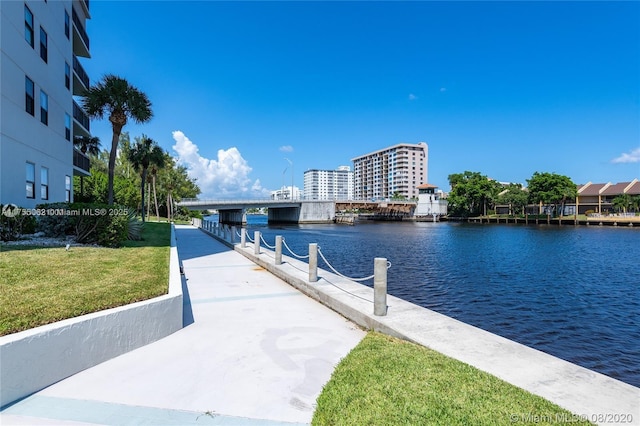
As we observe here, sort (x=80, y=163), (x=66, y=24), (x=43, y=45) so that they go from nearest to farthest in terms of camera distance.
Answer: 1. (x=43, y=45)
2. (x=66, y=24)
3. (x=80, y=163)

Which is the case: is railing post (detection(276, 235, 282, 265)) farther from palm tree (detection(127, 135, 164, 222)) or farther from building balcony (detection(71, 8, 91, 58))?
palm tree (detection(127, 135, 164, 222))

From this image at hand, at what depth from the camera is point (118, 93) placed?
20.8 meters

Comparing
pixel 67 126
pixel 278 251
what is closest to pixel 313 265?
pixel 278 251

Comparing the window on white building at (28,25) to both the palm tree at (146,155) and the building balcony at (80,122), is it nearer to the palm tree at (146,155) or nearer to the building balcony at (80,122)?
the building balcony at (80,122)

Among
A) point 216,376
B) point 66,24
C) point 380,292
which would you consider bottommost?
point 216,376

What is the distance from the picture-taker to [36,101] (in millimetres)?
15453

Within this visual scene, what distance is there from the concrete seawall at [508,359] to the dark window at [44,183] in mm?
15918

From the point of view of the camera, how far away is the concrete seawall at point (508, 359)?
3330mm

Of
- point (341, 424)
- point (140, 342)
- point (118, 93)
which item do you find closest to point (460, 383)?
point (341, 424)

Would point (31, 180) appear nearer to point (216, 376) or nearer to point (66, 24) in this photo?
point (66, 24)

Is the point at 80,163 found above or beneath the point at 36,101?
beneath

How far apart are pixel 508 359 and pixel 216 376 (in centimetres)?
378

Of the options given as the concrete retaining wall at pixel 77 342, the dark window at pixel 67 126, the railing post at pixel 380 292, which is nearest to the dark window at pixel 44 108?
the dark window at pixel 67 126

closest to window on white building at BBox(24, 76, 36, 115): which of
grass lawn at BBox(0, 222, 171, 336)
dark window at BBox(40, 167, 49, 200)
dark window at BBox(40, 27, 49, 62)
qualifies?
dark window at BBox(40, 27, 49, 62)
